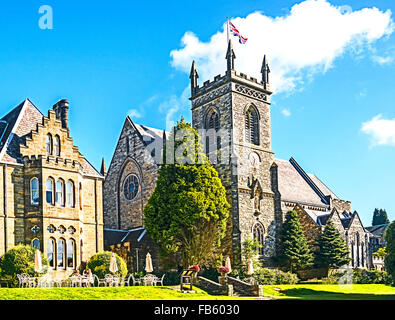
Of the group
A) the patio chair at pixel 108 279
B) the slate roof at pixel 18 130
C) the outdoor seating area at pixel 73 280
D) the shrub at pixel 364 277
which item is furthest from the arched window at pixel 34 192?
the shrub at pixel 364 277

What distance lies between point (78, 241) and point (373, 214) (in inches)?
3100

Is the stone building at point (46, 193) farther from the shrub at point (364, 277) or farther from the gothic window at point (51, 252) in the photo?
the shrub at point (364, 277)

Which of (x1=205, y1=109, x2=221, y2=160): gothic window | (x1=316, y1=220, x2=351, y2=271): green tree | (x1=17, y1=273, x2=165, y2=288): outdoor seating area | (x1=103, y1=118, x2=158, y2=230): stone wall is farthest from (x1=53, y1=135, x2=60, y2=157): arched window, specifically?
(x1=316, y1=220, x2=351, y2=271): green tree

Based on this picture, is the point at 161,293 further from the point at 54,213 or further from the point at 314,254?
the point at 314,254

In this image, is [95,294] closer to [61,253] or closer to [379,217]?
[61,253]

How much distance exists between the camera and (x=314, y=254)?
53.5 meters

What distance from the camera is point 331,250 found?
5275 cm

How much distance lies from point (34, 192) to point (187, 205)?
1194 centimetres

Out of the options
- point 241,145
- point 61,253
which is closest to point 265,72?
point 241,145

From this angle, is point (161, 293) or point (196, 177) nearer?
point (161, 293)

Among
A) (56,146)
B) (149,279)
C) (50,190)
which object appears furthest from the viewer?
(56,146)

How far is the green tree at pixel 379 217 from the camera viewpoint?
101 meters

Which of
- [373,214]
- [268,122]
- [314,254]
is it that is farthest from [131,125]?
[373,214]

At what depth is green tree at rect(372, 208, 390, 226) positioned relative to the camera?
101 metres
